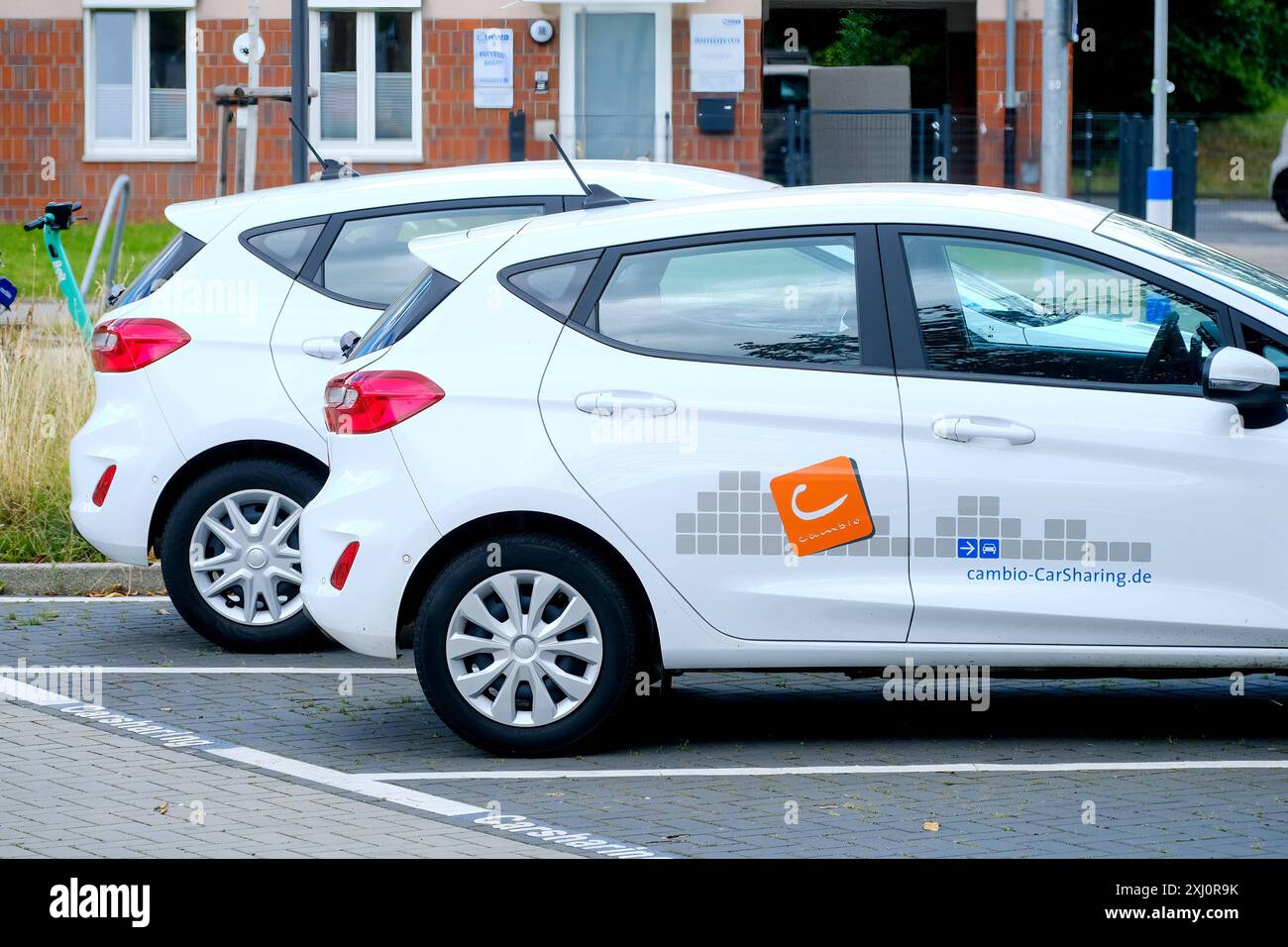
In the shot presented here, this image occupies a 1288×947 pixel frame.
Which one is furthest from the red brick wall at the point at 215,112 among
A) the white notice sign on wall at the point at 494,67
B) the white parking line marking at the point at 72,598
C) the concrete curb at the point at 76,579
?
the white parking line marking at the point at 72,598

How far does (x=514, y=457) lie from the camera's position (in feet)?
22.2

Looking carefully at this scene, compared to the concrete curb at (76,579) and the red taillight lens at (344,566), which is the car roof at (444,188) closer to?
the concrete curb at (76,579)

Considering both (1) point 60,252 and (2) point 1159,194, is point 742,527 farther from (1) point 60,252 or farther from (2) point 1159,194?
(2) point 1159,194

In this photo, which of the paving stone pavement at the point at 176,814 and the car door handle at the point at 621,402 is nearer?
the paving stone pavement at the point at 176,814

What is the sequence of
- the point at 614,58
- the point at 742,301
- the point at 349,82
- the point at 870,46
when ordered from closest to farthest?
the point at 742,301, the point at 870,46, the point at 614,58, the point at 349,82

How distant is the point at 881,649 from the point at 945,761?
0.46 m

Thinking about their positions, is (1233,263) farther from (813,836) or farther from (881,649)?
(813,836)

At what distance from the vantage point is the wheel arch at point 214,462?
864cm

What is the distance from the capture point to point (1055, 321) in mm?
6742

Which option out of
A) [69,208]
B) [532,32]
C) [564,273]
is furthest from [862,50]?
[564,273]

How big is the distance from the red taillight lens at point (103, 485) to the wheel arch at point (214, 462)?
0.21m

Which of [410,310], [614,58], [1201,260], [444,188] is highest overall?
[614,58]

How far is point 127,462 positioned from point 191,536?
0.40 meters

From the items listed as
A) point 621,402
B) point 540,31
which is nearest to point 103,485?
point 621,402
